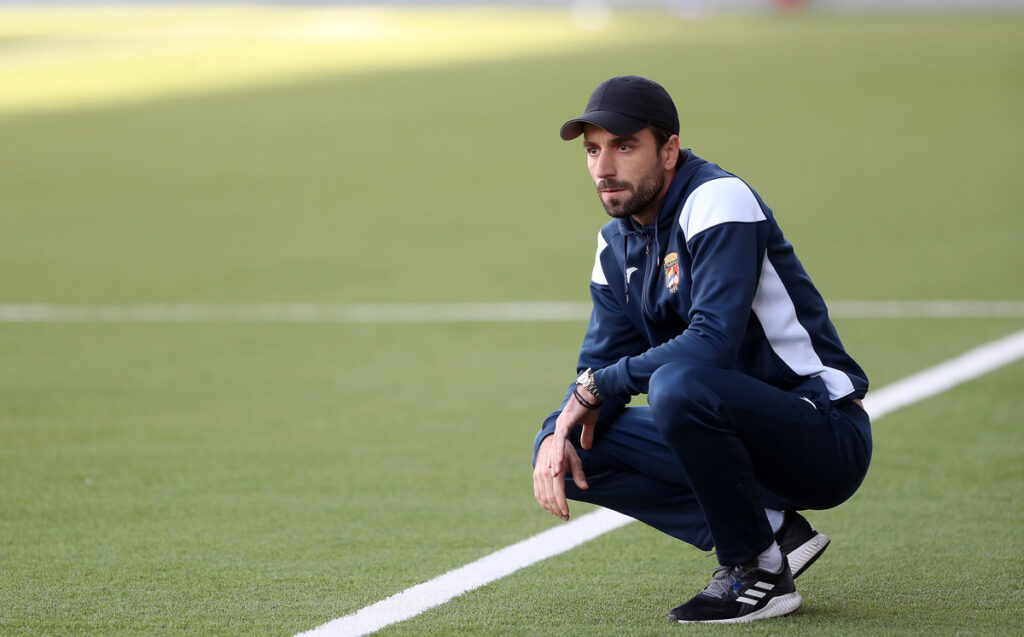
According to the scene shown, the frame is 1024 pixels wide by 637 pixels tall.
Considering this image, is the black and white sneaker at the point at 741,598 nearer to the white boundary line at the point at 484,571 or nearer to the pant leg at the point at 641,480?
the pant leg at the point at 641,480

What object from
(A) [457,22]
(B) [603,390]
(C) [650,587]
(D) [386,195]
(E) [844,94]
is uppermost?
(A) [457,22]

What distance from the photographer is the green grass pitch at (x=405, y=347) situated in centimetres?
393

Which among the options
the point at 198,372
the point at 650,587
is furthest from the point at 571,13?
the point at 650,587

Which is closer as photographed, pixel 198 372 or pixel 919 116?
pixel 198 372

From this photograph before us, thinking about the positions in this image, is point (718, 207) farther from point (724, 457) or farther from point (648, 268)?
point (724, 457)

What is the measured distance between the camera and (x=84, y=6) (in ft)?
128

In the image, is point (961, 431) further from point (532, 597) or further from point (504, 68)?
point (504, 68)

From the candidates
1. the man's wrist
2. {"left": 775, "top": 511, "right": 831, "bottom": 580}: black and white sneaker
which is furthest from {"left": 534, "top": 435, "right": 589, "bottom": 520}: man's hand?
{"left": 775, "top": 511, "right": 831, "bottom": 580}: black and white sneaker

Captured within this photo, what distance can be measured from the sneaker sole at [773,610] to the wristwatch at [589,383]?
659 millimetres

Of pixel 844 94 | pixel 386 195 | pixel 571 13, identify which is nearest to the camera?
pixel 386 195

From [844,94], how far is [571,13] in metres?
17.2

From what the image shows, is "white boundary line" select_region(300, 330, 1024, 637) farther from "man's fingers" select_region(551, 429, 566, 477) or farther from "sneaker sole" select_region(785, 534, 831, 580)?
"sneaker sole" select_region(785, 534, 831, 580)

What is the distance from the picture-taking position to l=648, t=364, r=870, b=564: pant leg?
3312mm

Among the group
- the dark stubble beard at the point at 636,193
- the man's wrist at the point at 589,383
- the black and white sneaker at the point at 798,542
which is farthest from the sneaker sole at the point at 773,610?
the dark stubble beard at the point at 636,193
